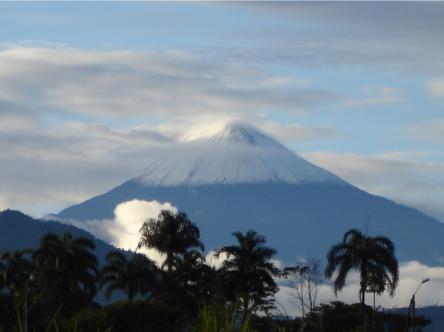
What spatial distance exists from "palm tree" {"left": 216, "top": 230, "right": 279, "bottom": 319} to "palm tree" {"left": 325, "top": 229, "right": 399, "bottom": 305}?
11.9ft

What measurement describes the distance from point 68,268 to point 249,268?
11.2 meters

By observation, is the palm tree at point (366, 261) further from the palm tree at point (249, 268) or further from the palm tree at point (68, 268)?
the palm tree at point (68, 268)

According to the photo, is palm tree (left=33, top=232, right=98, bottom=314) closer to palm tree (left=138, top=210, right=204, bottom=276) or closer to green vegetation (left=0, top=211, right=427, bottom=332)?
green vegetation (left=0, top=211, right=427, bottom=332)

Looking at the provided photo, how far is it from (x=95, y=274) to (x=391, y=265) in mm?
17514

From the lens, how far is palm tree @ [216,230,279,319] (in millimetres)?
82062

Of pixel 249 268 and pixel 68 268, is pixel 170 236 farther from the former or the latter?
pixel 68 268

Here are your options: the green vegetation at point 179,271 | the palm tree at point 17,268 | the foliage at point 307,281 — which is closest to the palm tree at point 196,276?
the green vegetation at point 179,271

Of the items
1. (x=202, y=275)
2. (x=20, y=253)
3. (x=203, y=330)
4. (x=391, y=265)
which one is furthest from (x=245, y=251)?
(x=203, y=330)

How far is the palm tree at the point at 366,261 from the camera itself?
83.5 m

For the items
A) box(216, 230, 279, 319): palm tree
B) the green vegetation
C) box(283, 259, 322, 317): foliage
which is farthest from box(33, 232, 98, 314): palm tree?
box(283, 259, 322, 317): foliage

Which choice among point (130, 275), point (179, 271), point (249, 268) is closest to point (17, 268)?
point (130, 275)

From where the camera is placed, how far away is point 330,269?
84.3 meters

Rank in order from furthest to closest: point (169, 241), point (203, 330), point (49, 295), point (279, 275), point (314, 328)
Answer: point (169, 241) < point (279, 275) < point (314, 328) < point (49, 295) < point (203, 330)

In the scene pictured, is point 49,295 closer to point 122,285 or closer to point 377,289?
point 122,285
